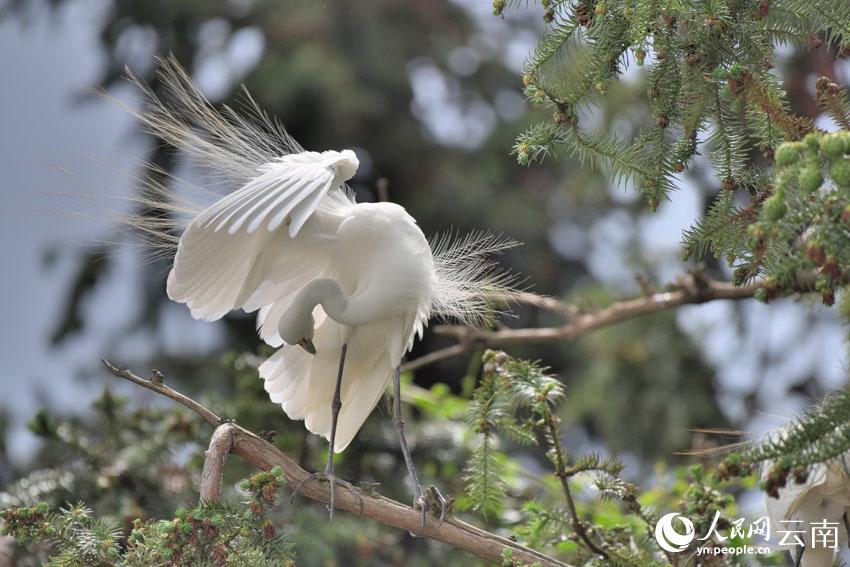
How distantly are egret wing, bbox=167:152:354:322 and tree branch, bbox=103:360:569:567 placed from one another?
0.76 feet

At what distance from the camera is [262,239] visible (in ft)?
6.07

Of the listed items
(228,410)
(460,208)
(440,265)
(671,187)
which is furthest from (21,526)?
(460,208)

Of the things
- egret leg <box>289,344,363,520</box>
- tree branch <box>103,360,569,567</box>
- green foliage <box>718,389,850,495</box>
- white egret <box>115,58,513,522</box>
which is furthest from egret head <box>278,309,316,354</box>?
green foliage <box>718,389,850,495</box>

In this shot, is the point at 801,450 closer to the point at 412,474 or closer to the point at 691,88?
the point at 691,88

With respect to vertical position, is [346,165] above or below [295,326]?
above

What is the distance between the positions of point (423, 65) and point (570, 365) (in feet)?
5.22

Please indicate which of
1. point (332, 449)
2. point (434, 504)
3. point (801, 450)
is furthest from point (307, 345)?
point (801, 450)

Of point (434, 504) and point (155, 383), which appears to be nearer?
point (155, 383)

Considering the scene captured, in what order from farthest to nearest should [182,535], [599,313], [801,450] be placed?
1. [599,313]
2. [182,535]
3. [801,450]

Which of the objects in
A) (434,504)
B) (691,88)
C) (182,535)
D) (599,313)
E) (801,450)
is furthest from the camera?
(599,313)

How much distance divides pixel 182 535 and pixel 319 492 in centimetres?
28

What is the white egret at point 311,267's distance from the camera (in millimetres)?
1766

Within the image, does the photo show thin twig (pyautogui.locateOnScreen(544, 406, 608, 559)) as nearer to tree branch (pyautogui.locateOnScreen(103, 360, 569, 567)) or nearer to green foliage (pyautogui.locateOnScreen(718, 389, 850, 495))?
tree branch (pyautogui.locateOnScreen(103, 360, 569, 567))

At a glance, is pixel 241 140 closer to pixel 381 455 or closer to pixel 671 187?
pixel 671 187
